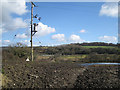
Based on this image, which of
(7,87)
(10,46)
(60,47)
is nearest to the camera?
(7,87)

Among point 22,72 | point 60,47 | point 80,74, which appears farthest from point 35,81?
point 60,47

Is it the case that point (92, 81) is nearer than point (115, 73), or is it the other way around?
point (92, 81)

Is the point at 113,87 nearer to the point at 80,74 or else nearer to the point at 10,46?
the point at 80,74

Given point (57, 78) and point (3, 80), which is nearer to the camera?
point (3, 80)

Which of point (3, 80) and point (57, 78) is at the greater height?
point (3, 80)

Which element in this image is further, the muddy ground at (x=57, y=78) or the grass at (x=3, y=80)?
the muddy ground at (x=57, y=78)

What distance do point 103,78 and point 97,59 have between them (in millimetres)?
14424

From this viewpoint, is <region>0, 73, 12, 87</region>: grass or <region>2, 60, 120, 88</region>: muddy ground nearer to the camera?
<region>0, 73, 12, 87</region>: grass

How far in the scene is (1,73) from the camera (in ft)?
21.7

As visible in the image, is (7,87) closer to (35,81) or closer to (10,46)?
(35,81)

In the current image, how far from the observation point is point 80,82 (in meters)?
6.77

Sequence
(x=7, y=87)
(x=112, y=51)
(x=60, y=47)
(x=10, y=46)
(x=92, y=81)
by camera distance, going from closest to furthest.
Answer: (x=7, y=87) → (x=92, y=81) → (x=10, y=46) → (x=112, y=51) → (x=60, y=47)

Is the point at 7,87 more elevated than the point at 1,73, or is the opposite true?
the point at 1,73

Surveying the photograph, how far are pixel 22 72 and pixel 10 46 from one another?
1144 cm
